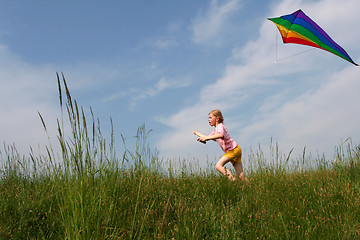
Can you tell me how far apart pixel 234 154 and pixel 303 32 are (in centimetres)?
467

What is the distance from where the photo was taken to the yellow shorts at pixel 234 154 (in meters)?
5.81

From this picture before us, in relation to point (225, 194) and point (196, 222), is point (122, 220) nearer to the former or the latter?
point (196, 222)

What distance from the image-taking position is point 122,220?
9.89 feet

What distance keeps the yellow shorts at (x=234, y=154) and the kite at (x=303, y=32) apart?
12.1 feet

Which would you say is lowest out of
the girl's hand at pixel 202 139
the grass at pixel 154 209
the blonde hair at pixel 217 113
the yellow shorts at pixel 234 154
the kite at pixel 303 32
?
the grass at pixel 154 209

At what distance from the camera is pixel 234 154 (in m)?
5.82

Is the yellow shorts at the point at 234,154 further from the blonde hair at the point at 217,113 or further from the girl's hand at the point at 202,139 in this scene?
the blonde hair at the point at 217,113

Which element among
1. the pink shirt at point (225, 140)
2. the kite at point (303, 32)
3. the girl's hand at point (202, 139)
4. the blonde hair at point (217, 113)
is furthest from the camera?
the kite at point (303, 32)

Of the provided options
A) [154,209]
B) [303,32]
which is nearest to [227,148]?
[154,209]

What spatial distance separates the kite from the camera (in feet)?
23.5

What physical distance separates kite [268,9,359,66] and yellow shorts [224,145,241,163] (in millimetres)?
3703

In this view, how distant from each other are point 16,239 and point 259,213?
109 inches

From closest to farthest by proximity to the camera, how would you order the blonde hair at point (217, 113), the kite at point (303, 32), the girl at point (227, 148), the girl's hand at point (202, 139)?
the girl's hand at point (202, 139) → the girl at point (227, 148) → the blonde hair at point (217, 113) → the kite at point (303, 32)

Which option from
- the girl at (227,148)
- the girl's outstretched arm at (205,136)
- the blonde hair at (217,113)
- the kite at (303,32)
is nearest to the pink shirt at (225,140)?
the girl at (227,148)
